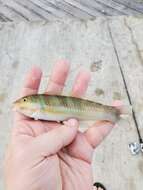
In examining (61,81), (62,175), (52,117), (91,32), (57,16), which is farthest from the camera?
(57,16)

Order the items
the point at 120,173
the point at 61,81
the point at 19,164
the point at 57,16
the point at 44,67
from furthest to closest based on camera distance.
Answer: the point at 57,16 → the point at 44,67 → the point at 120,173 → the point at 61,81 → the point at 19,164

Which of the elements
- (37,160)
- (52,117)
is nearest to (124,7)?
(52,117)

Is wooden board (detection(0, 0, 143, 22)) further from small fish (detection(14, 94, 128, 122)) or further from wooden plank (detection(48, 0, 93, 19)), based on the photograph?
small fish (detection(14, 94, 128, 122))

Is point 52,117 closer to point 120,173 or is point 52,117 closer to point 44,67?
point 120,173

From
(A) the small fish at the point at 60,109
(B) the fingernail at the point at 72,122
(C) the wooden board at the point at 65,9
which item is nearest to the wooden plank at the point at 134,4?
(C) the wooden board at the point at 65,9

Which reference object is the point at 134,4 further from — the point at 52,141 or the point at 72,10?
the point at 52,141

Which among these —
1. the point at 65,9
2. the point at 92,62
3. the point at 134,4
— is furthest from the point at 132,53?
the point at 65,9
